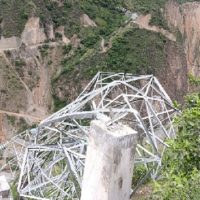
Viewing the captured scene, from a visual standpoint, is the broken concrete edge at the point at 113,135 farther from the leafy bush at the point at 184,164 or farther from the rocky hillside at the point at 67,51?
the rocky hillside at the point at 67,51

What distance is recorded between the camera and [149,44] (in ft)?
180

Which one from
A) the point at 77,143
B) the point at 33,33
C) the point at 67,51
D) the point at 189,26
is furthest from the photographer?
the point at 189,26

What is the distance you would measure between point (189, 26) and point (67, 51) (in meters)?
22.0

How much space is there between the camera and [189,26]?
67.1 m

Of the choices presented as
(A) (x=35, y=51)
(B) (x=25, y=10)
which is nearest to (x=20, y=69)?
(A) (x=35, y=51)

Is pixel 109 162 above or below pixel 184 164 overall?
above

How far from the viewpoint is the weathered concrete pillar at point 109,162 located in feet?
18.9

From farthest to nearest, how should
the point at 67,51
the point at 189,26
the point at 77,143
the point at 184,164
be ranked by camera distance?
1. the point at 189,26
2. the point at 67,51
3. the point at 77,143
4. the point at 184,164

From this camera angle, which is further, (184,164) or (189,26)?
(189,26)

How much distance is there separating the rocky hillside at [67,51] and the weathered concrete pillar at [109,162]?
40.8 m

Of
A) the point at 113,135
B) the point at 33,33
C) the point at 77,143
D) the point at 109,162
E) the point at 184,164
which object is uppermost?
the point at 113,135

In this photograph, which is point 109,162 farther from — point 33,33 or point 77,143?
point 33,33

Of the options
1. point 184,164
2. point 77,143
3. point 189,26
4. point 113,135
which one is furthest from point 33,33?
point 113,135

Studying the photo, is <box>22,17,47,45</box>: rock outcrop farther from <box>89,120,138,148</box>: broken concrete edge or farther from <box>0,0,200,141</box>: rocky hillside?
<box>89,120,138,148</box>: broken concrete edge
